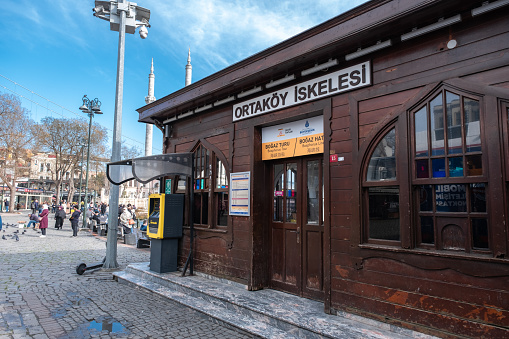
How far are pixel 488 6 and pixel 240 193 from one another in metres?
4.35

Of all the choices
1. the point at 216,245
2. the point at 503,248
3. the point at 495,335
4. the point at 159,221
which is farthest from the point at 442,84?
the point at 159,221

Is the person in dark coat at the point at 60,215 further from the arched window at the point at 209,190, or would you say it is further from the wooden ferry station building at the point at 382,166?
the wooden ferry station building at the point at 382,166

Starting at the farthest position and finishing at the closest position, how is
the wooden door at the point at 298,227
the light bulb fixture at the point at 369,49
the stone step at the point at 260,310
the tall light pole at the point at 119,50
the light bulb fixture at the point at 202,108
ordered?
the tall light pole at the point at 119,50, the light bulb fixture at the point at 202,108, the wooden door at the point at 298,227, the light bulb fixture at the point at 369,49, the stone step at the point at 260,310

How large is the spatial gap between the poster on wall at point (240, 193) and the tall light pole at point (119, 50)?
403 centimetres

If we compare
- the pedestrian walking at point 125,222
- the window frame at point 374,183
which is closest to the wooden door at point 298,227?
the window frame at point 374,183

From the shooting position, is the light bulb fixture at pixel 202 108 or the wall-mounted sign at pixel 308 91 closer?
the wall-mounted sign at pixel 308 91

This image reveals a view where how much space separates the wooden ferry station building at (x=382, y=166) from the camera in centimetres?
336

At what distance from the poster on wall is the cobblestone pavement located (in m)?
1.86

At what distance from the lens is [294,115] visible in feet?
17.5

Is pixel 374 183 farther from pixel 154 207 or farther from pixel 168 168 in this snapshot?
pixel 154 207

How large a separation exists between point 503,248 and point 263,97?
13.4 ft

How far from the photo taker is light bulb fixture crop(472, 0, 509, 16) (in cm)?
328

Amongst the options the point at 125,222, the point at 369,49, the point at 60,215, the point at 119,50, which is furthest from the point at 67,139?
the point at 369,49

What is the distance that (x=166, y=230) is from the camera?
7.34 metres
